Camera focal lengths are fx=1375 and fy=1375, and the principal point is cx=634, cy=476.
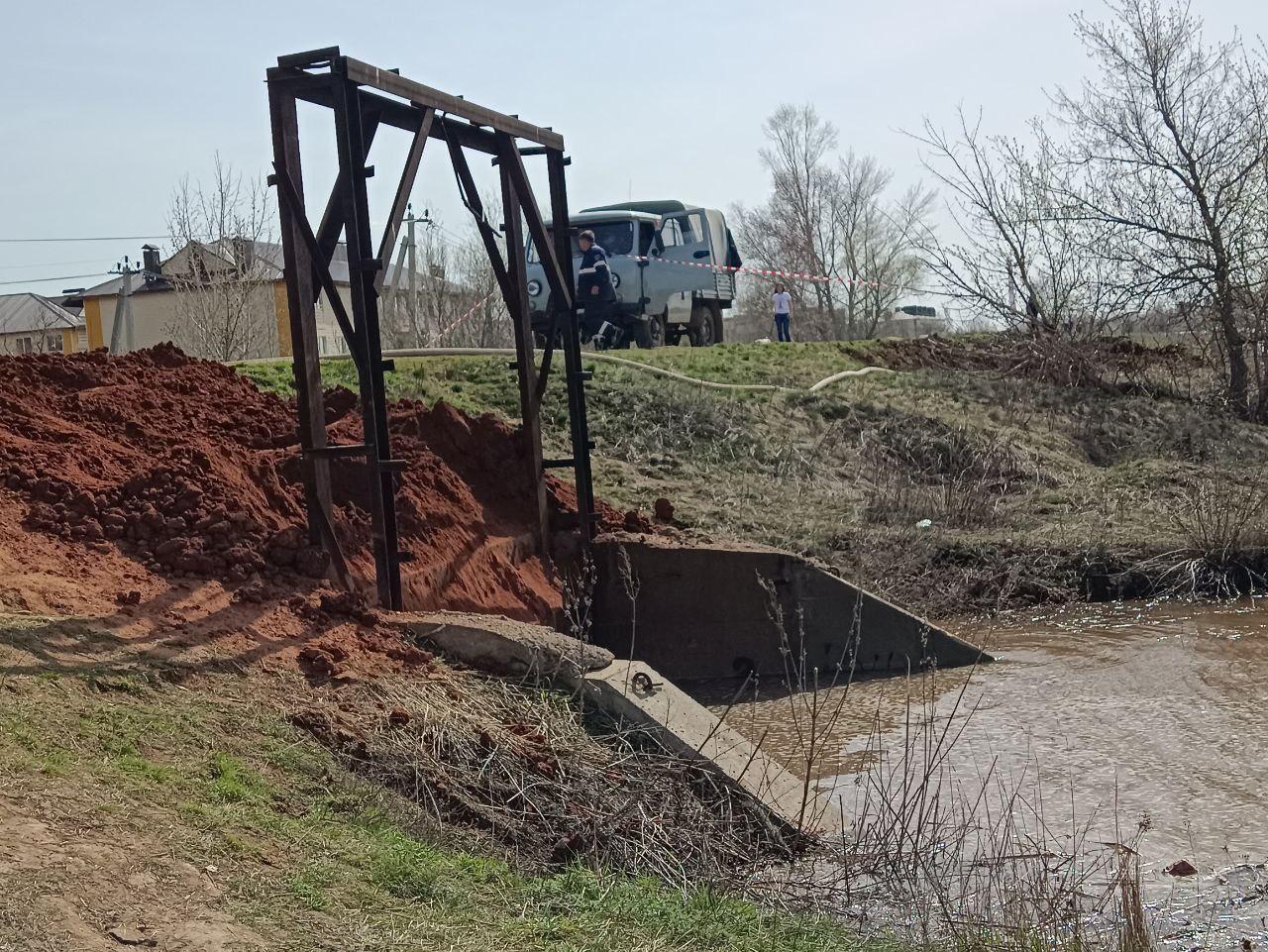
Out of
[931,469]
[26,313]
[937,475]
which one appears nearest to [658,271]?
[931,469]

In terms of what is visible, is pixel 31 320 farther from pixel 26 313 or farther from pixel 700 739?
pixel 700 739

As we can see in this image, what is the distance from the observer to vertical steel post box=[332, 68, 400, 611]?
786cm

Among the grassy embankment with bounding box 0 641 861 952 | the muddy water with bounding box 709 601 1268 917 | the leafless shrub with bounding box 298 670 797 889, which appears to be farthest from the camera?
the muddy water with bounding box 709 601 1268 917

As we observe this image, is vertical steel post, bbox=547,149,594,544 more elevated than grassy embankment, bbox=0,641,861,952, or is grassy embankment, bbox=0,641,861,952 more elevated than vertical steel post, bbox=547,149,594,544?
vertical steel post, bbox=547,149,594,544

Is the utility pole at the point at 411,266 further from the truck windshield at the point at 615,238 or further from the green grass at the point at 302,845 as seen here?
the green grass at the point at 302,845

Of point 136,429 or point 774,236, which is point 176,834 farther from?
point 774,236

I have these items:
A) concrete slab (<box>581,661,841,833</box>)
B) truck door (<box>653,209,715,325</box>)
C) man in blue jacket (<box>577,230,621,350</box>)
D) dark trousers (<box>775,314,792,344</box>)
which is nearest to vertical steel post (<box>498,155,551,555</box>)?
concrete slab (<box>581,661,841,833</box>)

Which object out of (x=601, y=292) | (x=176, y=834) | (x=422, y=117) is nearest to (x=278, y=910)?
(x=176, y=834)

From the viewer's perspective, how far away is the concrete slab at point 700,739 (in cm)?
655

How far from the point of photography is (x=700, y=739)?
6.89 m

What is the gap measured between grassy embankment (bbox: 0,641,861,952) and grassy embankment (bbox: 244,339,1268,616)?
7.05 metres

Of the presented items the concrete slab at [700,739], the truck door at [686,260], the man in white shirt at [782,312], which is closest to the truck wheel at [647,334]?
the truck door at [686,260]

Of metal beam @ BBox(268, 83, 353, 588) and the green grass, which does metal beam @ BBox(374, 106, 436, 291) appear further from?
the green grass

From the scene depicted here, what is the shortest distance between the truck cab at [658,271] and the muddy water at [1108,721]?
11101 millimetres
